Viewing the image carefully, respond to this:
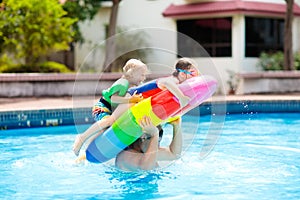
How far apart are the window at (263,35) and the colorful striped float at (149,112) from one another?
1391 centimetres

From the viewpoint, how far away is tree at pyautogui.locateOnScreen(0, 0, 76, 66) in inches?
567

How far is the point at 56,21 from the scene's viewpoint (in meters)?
14.7

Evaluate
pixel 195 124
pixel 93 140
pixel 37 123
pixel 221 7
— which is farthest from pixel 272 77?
pixel 93 140

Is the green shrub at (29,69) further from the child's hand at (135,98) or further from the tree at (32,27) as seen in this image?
the child's hand at (135,98)

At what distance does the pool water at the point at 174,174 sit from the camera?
5.17 meters

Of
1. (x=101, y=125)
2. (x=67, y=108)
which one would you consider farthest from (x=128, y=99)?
(x=67, y=108)

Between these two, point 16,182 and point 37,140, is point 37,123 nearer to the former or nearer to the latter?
point 37,140

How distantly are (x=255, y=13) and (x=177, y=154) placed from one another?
43.9 ft

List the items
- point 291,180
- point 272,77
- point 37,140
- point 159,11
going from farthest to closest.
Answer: point 159,11 → point 272,77 → point 37,140 → point 291,180

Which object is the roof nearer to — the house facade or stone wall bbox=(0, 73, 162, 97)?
the house facade

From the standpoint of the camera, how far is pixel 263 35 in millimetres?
19250

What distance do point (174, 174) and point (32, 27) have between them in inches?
368

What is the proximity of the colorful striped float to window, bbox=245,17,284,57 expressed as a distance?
45.6 feet

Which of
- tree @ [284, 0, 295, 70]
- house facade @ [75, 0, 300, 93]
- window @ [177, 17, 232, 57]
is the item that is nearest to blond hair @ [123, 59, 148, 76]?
tree @ [284, 0, 295, 70]
